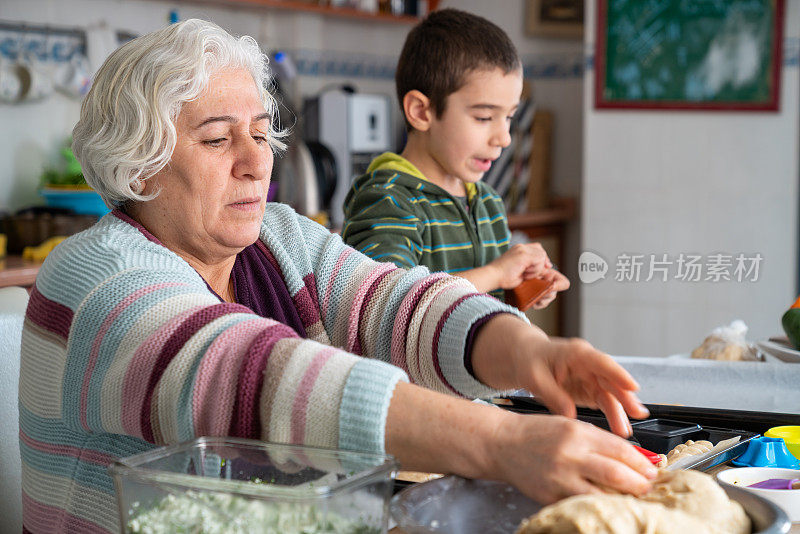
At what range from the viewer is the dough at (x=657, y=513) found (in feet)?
2.09

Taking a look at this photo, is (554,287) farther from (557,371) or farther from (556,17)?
(556,17)

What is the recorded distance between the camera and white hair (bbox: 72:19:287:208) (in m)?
1.05

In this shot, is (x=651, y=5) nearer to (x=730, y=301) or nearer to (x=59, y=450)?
(x=730, y=301)

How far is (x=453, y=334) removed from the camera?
1.08 m

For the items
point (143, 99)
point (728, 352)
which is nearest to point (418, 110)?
point (728, 352)

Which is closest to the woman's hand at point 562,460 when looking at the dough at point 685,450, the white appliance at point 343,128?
the dough at point 685,450

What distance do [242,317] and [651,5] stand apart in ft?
10.6

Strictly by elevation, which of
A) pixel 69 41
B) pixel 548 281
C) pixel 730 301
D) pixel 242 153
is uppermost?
pixel 69 41

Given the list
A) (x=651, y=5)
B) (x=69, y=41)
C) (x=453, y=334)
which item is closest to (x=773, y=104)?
(x=651, y=5)

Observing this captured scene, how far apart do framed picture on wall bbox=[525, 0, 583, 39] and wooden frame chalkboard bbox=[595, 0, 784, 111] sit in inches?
25.7

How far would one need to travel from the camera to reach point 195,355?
0.81m

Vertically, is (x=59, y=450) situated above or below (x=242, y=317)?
below

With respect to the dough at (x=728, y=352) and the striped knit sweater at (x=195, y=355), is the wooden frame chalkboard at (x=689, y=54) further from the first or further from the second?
the striped knit sweater at (x=195, y=355)

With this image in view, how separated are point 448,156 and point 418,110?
0.13m
